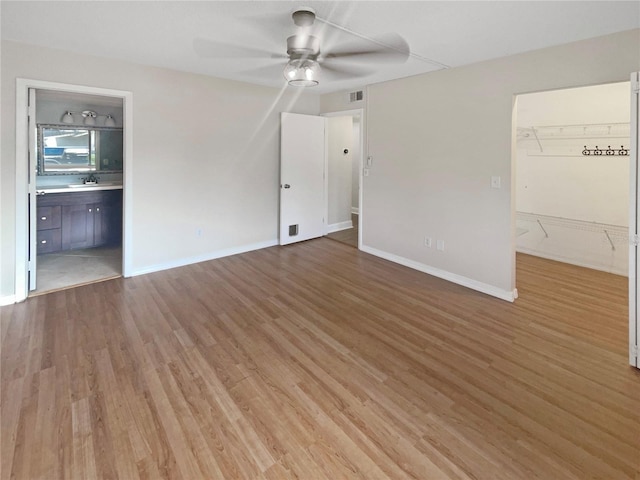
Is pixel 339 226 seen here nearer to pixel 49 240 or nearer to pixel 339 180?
pixel 339 180

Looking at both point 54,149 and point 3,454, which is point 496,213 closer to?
point 3,454

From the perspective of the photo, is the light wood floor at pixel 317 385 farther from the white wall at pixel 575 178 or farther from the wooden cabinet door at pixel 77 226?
the wooden cabinet door at pixel 77 226

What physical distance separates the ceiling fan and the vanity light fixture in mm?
2770

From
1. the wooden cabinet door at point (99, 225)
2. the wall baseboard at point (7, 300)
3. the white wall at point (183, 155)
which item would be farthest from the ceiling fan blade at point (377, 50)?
the wooden cabinet door at point (99, 225)

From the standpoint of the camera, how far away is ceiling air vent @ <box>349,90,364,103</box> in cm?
496

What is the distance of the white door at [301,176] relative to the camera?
5.25 meters

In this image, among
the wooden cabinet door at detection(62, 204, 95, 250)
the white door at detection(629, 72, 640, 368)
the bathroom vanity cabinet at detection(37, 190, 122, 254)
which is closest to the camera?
the white door at detection(629, 72, 640, 368)

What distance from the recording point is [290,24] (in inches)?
103

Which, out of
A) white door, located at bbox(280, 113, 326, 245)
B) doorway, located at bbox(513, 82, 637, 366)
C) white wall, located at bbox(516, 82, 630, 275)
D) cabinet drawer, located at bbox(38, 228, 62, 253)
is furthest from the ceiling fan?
cabinet drawer, located at bbox(38, 228, 62, 253)

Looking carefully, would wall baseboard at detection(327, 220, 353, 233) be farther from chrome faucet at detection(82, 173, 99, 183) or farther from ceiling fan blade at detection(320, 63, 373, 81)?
chrome faucet at detection(82, 173, 99, 183)

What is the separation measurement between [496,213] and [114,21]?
12.5 feet

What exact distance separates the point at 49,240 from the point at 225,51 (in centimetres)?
359

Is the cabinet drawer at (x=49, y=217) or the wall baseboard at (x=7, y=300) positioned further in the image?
the cabinet drawer at (x=49, y=217)

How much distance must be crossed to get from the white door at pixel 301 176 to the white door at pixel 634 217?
3.96m
